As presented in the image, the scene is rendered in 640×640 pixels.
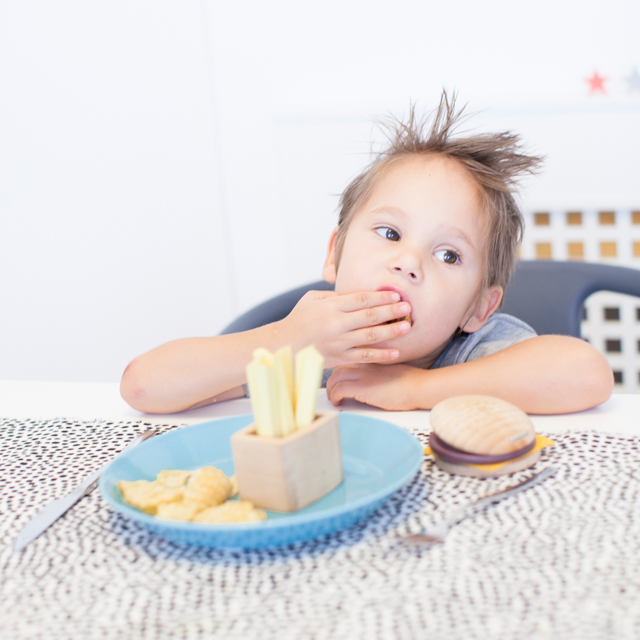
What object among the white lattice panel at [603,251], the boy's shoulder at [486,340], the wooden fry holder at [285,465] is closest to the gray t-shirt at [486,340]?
the boy's shoulder at [486,340]

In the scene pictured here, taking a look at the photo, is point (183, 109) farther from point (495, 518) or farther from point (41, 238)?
point (495, 518)

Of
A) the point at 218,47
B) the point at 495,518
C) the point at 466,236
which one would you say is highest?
the point at 218,47

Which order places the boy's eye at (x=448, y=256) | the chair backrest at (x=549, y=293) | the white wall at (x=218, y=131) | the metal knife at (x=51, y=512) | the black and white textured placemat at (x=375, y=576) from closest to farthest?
the black and white textured placemat at (x=375, y=576) < the metal knife at (x=51, y=512) < the boy's eye at (x=448, y=256) < the chair backrest at (x=549, y=293) < the white wall at (x=218, y=131)

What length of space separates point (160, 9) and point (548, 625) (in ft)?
8.20

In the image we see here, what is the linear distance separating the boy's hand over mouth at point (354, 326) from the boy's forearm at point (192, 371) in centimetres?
7

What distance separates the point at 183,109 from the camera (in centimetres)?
245

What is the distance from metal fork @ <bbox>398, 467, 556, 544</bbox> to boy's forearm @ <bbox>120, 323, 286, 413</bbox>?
0.43 meters

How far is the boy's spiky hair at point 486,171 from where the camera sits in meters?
0.99

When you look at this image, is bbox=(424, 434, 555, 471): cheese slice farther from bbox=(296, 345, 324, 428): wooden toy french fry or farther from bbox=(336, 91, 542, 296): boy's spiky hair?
bbox=(336, 91, 542, 296): boy's spiky hair

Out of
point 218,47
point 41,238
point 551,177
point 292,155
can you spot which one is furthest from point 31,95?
point 551,177

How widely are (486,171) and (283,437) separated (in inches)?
25.7

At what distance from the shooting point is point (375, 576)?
0.42 m

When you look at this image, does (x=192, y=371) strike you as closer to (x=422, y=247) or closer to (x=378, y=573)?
(x=422, y=247)

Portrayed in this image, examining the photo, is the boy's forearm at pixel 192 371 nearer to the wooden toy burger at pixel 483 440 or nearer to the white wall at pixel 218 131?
the wooden toy burger at pixel 483 440
